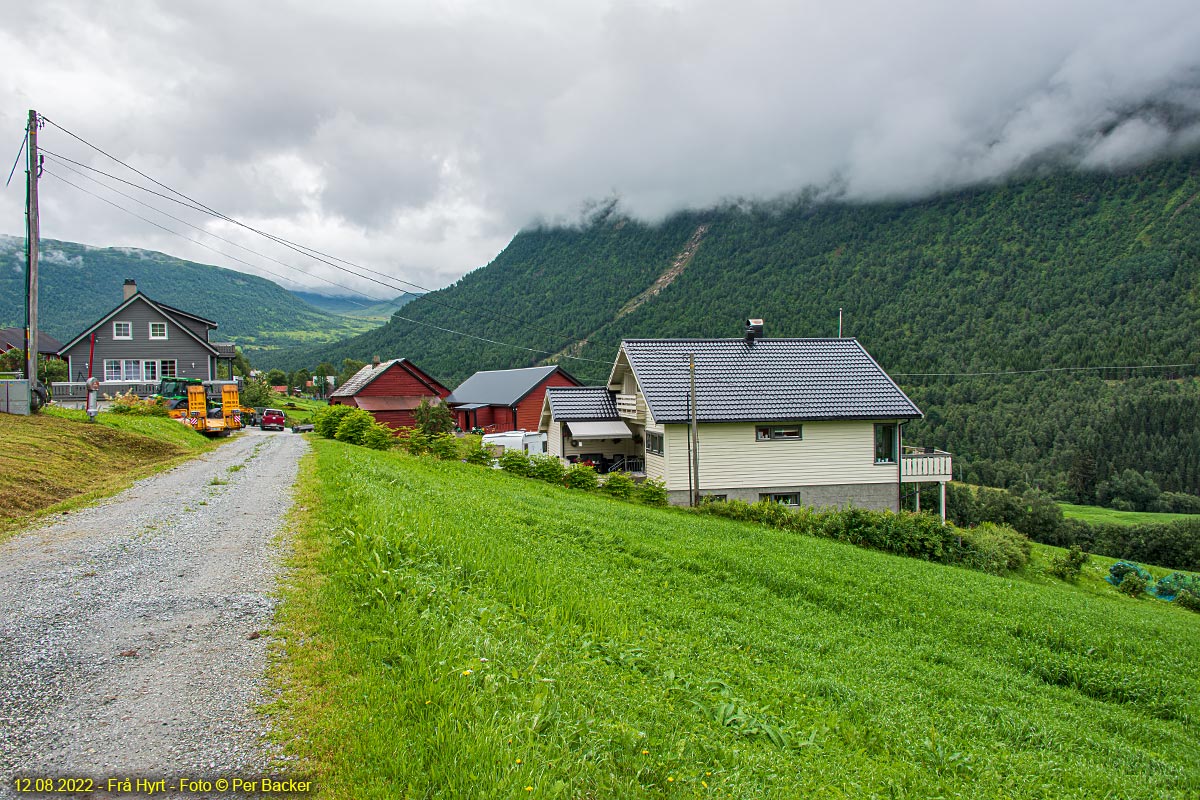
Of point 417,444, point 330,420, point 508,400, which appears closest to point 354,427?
point 330,420

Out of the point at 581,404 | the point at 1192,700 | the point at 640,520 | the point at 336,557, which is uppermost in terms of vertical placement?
the point at 581,404

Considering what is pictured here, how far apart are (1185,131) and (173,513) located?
20321 cm

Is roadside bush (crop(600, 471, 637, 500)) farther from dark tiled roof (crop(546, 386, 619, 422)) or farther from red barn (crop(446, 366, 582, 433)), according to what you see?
red barn (crop(446, 366, 582, 433))

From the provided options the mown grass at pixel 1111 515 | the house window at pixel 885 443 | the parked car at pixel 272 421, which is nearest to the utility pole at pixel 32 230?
the parked car at pixel 272 421

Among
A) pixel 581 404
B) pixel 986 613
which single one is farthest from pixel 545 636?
pixel 581 404

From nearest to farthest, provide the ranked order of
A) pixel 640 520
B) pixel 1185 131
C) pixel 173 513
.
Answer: pixel 173 513
pixel 640 520
pixel 1185 131

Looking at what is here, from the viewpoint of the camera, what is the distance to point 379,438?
87.0 feet

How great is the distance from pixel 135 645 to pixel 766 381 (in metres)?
23.2

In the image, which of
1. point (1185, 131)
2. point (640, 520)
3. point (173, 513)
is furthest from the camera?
point (1185, 131)

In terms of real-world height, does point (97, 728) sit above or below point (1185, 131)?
below

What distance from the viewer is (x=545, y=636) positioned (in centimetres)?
574

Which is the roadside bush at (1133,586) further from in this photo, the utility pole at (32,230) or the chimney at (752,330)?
the utility pole at (32,230)

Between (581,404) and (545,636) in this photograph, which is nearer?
(545,636)

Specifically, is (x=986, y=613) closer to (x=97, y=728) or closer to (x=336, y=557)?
(x=336, y=557)
